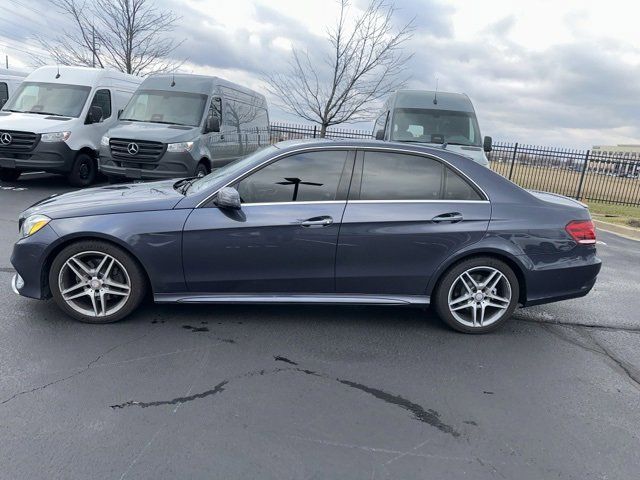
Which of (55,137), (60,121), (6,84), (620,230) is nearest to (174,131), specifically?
(55,137)

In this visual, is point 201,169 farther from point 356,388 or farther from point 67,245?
point 356,388

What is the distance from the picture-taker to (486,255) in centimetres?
405

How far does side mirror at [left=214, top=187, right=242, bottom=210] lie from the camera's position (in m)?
3.69

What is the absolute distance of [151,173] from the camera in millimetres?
9438

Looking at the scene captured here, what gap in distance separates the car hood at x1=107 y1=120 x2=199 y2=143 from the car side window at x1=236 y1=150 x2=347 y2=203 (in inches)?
240

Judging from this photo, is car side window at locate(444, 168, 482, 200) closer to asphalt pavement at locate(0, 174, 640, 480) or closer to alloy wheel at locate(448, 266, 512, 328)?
alloy wheel at locate(448, 266, 512, 328)

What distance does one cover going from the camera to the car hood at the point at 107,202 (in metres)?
3.76

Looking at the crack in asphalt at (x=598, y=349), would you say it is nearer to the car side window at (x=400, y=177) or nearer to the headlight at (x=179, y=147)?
the car side window at (x=400, y=177)

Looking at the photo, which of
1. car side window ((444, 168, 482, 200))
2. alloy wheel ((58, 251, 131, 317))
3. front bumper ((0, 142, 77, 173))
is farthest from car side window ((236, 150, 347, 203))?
front bumper ((0, 142, 77, 173))

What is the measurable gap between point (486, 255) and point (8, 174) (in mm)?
11229

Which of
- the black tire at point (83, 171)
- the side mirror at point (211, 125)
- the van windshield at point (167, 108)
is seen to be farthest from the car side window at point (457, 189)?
the black tire at point (83, 171)

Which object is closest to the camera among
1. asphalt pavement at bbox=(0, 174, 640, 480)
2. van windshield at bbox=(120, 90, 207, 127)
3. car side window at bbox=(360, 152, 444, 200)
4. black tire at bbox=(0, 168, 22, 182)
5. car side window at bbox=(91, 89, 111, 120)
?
asphalt pavement at bbox=(0, 174, 640, 480)

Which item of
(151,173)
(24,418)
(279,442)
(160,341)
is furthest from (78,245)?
(151,173)

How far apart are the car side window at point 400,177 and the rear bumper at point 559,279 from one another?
1.06 meters
